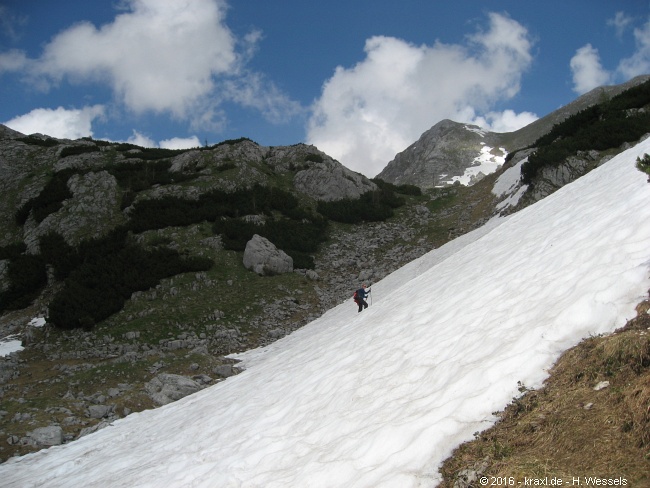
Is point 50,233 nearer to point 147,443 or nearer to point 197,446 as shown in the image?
point 147,443

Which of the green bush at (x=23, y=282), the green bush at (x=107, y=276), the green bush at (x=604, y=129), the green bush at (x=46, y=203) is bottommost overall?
the green bush at (x=604, y=129)

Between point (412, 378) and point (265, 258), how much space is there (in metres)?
20.9

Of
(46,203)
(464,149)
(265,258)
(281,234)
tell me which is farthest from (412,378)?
(464,149)

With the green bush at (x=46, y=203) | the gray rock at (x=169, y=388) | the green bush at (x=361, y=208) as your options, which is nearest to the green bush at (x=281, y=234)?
the green bush at (x=361, y=208)

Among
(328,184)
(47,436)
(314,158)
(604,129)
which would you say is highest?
(314,158)

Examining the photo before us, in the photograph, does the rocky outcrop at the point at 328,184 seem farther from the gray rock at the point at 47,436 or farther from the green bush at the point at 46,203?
the gray rock at the point at 47,436

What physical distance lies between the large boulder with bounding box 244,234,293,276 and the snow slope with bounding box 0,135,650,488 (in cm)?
1324

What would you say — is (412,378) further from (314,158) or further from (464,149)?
(464,149)

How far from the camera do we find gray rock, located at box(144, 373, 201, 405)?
14.9 metres

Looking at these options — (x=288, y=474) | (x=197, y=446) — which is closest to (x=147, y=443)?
(x=197, y=446)

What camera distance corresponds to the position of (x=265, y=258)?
27.1 m

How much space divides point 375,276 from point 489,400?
2186 centimetres

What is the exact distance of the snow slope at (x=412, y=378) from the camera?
17.6 feet

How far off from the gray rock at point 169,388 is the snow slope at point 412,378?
1.24m
